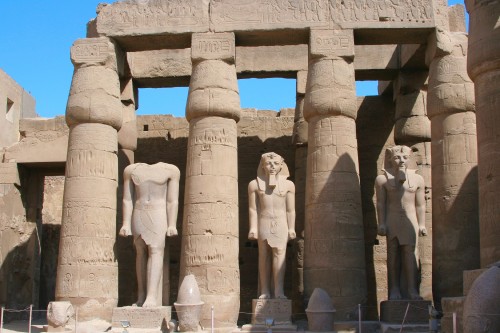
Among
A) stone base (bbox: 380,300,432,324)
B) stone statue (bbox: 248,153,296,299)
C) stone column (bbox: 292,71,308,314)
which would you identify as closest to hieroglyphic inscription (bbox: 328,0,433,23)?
stone column (bbox: 292,71,308,314)

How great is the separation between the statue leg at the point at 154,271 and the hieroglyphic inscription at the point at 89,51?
415 centimetres

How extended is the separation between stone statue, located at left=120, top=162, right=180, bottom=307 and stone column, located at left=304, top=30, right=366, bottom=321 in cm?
261

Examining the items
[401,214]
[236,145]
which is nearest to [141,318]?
[236,145]

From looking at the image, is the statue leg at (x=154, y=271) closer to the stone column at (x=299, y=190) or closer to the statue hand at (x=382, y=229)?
the statue hand at (x=382, y=229)

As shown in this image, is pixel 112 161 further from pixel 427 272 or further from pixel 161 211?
Result: pixel 427 272

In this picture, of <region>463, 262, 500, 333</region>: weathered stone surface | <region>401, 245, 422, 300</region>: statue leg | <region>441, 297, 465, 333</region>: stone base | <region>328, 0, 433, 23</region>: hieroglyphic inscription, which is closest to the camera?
<region>463, 262, 500, 333</region>: weathered stone surface

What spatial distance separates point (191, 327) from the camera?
38.1 ft

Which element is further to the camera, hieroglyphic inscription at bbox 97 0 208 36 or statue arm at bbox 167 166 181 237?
hieroglyphic inscription at bbox 97 0 208 36

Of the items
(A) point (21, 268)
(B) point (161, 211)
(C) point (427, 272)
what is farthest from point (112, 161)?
(C) point (427, 272)

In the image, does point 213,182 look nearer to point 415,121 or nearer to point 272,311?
point 272,311

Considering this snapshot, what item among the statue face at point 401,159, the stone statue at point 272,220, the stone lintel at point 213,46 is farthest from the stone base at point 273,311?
the stone lintel at point 213,46

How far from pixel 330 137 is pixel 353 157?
1.88ft

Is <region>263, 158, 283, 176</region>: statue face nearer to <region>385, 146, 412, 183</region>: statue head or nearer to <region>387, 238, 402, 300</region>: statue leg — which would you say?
<region>385, 146, 412, 183</region>: statue head

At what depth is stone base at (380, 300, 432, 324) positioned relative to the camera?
12703 mm
